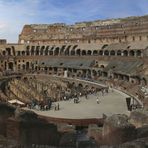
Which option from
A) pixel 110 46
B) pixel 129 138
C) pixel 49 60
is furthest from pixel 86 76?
pixel 129 138

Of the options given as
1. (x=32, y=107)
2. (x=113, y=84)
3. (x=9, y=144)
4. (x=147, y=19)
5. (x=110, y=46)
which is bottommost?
(x=9, y=144)

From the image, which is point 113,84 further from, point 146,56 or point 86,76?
point 86,76

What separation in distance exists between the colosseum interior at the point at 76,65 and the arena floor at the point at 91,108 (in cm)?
24

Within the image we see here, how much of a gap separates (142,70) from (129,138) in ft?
122

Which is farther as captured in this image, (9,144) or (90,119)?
(90,119)

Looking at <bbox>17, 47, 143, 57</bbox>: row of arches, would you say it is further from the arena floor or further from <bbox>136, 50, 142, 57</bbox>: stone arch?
the arena floor

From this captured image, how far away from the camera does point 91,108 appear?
112 feet

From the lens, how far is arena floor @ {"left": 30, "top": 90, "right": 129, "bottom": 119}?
30602 millimetres

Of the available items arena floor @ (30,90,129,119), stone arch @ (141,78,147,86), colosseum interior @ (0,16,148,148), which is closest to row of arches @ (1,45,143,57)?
colosseum interior @ (0,16,148,148)

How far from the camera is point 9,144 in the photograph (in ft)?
38.5

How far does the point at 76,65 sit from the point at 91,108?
108ft

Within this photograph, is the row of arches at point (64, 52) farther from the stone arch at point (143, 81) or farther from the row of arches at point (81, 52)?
the stone arch at point (143, 81)

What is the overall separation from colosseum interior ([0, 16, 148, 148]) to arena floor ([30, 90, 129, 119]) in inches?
9.6

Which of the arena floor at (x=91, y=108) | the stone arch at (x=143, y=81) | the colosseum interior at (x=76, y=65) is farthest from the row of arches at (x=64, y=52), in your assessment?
the arena floor at (x=91, y=108)
